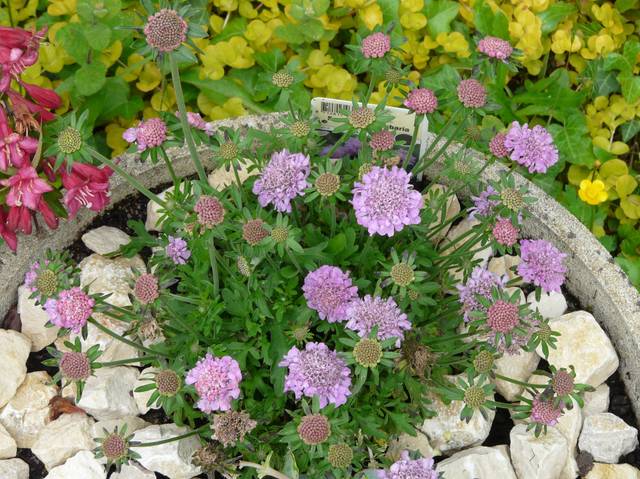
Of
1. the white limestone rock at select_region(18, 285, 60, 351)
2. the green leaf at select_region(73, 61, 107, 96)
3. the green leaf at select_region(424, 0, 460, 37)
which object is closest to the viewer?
the white limestone rock at select_region(18, 285, 60, 351)

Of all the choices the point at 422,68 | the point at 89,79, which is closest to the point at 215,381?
the point at 89,79

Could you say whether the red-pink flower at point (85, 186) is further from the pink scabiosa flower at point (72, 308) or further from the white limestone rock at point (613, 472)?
the white limestone rock at point (613, 472)

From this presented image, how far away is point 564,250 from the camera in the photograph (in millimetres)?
1811

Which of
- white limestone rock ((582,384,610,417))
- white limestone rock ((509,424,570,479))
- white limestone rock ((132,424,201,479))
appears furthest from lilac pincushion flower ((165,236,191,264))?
white limestone rock ((582,384,610,417))

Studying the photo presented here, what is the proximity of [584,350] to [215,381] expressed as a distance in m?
0.92

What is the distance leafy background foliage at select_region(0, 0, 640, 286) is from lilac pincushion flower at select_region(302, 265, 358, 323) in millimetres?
788

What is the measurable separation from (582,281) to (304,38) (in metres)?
1.04

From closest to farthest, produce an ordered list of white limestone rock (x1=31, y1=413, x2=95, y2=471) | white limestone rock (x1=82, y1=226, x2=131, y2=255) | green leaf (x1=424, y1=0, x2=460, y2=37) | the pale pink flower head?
the pale pink flower head
white limestone rock (x1=31, y1=413, x2=95, y2=471)
white limestone rock (x1=82, y1=226, x2=131, y2=255)
green leaf (x1=424, y1=0, x2=460, y2=37)

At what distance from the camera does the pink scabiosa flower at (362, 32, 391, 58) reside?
1.39 meters

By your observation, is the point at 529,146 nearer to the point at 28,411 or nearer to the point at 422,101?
the point at 422,101

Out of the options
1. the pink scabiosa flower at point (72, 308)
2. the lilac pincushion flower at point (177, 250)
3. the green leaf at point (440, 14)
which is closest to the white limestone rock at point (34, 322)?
the lilac pincushion flower at point (177, 250)

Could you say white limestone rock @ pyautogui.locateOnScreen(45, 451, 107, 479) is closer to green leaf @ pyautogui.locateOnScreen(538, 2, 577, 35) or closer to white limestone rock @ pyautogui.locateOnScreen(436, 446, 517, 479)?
white limestone rock @ pyautogui.locateOnScreen(436, 446, 517, 479)

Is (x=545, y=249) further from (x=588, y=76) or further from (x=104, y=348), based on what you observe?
(x=588, y=76)

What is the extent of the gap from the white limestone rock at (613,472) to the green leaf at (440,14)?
4.46ft
